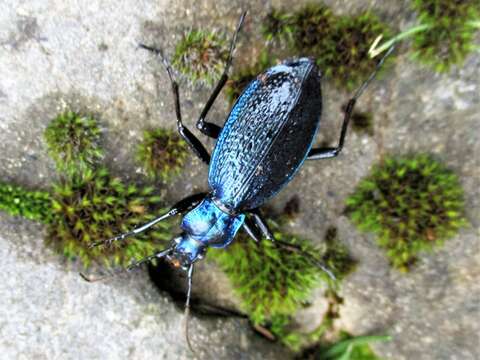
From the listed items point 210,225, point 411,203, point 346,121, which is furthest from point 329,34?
point 210,225

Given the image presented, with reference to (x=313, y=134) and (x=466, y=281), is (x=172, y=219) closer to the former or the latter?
(x=313, y=134)

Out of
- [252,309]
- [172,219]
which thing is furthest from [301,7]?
[252,309]

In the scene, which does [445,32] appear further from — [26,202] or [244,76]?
[26,202]

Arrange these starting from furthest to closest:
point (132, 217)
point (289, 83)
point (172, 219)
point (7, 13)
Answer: point (172, 219) → point (132, 217) → point (7, 13) → point (289, 83)

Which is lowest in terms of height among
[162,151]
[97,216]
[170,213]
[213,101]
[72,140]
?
[97,216]

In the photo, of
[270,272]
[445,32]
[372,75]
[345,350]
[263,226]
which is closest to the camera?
[445,32]

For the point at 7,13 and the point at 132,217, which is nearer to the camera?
the point at 7,13
